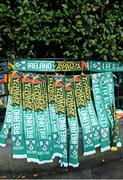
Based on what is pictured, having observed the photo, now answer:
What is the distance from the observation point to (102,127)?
539 centimetres

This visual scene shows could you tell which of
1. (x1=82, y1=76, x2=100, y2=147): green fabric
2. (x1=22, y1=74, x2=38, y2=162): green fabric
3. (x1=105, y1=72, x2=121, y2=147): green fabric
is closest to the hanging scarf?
(x1=22, y1=74, x2=38, y2=162): green fabric

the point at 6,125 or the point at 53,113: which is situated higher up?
the point at 53,113

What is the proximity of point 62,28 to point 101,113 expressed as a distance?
1.31 m

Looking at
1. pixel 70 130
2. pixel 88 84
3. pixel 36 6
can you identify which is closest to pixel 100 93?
pixel 88 84

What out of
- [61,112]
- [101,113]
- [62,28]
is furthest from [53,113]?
[62,28]

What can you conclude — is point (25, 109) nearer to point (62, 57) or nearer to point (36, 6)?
point (62, 57)

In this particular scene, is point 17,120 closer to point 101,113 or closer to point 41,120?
point 41,120

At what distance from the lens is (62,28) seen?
4953 millimetres

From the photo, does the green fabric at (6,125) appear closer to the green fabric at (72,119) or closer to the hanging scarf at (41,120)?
the hanging scarf at (41,120)

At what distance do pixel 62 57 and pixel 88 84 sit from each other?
51 centimetres

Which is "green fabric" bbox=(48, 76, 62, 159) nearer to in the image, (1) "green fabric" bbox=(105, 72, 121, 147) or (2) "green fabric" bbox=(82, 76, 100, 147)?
(2) "green fabric" bbox=(82, 76, 100, 147)

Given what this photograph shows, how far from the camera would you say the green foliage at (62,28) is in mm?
4883

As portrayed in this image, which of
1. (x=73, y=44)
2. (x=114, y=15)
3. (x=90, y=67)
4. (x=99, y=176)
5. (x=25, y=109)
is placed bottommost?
(x=99, y=176)

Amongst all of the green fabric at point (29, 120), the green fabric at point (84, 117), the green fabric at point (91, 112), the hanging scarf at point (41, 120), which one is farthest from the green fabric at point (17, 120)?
the green fabric at point (91, 112)
